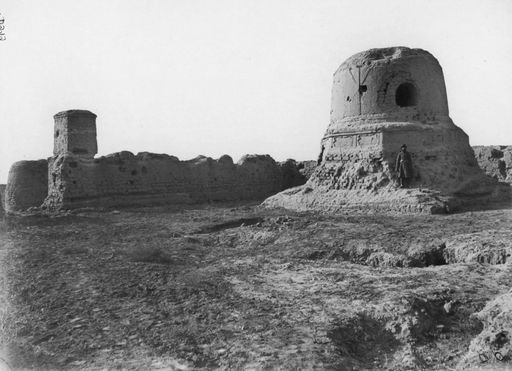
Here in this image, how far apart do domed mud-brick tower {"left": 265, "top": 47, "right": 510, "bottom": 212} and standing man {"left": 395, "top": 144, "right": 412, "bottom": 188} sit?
0.52ft

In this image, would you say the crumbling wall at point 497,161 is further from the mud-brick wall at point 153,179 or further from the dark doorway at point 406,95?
the mud-brick wall at point 153,179

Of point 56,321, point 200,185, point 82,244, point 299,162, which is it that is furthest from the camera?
point 299,162

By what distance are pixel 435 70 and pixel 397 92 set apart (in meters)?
1.26

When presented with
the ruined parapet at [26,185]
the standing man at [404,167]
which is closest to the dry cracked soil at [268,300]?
the standing man at [404,167]

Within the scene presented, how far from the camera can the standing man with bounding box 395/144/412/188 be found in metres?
12.3

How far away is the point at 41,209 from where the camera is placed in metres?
15.1

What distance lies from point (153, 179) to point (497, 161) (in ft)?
42.1

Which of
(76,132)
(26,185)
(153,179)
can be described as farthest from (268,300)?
(26,185)

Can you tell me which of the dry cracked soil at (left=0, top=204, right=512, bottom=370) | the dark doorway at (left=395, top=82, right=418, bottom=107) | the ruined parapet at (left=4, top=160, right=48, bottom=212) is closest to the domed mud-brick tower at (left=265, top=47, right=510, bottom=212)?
the dark doorway at (left=395, top=82, right=418, bottom=107)

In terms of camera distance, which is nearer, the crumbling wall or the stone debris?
the stone debris

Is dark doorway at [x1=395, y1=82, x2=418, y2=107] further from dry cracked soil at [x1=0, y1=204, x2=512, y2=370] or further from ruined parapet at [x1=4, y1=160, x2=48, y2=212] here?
ruined parapet at [x1=4, y1=160, x2=48, y2=212]

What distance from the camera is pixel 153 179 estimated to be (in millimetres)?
16234

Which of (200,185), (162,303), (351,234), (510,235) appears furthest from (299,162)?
(162,303)

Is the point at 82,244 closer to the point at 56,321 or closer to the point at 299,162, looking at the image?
the point at 56,321
